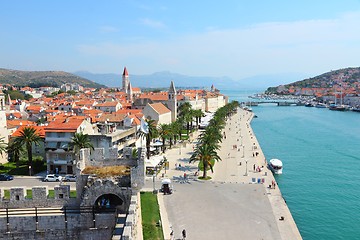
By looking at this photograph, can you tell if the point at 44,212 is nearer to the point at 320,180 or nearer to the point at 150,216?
the point at 150,216

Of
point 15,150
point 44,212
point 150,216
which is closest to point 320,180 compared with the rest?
point 150,216

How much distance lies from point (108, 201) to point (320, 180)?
35732mm

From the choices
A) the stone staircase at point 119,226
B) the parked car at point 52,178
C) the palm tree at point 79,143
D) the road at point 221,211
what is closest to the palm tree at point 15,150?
the parked car at point 52,178

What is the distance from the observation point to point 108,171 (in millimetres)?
20578

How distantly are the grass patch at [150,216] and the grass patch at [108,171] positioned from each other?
3.98 m

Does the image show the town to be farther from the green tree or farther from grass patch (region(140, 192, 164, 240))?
grass patch (region(140, 192, 164, 240))

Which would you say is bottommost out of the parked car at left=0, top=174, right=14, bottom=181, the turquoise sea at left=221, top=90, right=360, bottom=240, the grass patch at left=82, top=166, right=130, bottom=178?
the turquoise sea at left=221, top=90, right=360, bottom=240

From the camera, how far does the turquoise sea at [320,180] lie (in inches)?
1253

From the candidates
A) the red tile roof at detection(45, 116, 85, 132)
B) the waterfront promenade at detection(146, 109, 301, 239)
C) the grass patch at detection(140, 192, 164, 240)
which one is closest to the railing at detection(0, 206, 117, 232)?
the grass patch at detection(140, 192, 164, 240)

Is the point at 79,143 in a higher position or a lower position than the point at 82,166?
lower

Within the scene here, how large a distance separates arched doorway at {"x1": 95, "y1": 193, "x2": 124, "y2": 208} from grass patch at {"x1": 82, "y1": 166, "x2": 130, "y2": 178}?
4.17 feet

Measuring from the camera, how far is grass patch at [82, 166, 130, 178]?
65.4 feet

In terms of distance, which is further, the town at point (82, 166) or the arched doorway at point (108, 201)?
the arched doorway at point (108, 201)

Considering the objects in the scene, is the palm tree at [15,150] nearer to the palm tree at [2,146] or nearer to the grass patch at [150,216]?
the palm tree at [2,146]
